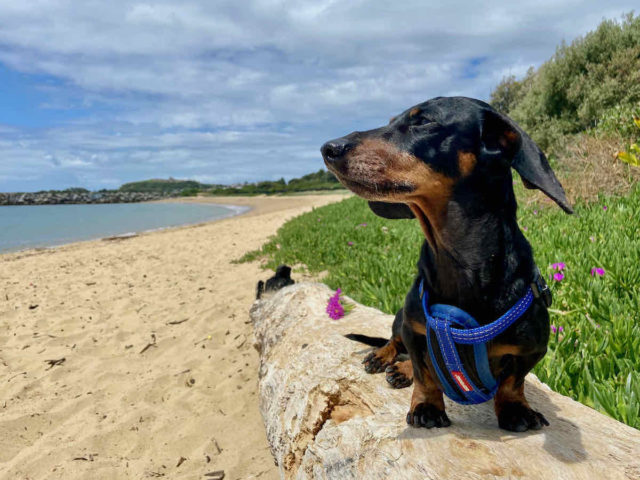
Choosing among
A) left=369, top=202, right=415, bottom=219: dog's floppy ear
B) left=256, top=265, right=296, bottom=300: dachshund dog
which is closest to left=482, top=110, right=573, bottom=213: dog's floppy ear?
left=369, top=202, right=415, bottom=219: dog's floppy ear

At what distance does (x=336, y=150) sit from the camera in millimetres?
1756

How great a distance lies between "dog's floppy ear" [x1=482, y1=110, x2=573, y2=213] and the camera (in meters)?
1.62

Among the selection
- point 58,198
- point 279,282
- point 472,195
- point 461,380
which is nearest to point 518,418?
point 461,380

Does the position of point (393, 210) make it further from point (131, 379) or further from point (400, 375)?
point (131, 379)

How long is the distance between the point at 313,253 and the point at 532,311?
22.7ft

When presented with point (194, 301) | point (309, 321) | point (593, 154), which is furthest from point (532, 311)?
point (593, 154)

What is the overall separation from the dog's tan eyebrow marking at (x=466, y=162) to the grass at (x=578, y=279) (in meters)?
1.62

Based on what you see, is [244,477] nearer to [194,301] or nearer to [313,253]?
[194,301]

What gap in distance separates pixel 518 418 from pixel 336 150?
1390 millimetres

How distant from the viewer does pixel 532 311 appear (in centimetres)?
169

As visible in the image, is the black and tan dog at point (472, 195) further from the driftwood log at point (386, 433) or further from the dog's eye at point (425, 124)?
the driftwood log at point (386, 433)

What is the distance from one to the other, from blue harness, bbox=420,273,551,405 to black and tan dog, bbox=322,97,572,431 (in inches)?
1.3

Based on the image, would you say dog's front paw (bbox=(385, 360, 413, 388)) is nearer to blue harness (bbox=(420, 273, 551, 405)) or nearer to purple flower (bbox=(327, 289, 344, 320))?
blue harness (bbox=(420, 273, 551, 405))

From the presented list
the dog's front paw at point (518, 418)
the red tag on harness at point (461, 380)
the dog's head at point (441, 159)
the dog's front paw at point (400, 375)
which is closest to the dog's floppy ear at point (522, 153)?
the dog's head at point (441, 159)
